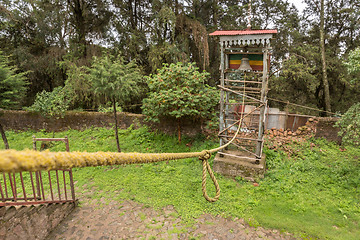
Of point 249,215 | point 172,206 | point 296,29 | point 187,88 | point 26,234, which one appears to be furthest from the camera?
point 296,29

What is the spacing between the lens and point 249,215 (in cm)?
446

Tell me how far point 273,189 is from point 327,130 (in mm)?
4168

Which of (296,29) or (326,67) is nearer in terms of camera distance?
(326,67)

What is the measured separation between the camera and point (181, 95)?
6801 mm

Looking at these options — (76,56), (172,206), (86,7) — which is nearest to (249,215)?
(172,206)

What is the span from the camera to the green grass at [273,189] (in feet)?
14.1

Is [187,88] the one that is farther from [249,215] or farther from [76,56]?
[76,56]

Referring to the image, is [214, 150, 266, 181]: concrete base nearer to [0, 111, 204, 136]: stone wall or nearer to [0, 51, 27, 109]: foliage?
[0, 111, 204, 136]: stone wall

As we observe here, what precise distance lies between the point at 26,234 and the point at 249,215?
4.55 meters

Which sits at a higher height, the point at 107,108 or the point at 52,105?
the point at 52,105

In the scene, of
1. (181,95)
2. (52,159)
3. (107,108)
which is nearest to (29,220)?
(52,159)

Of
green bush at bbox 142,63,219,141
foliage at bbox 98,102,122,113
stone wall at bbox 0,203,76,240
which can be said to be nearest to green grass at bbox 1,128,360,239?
stone wall at bbox 0,203,76,240

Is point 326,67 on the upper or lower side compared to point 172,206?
upper

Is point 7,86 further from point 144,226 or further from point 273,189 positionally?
point 273,189
